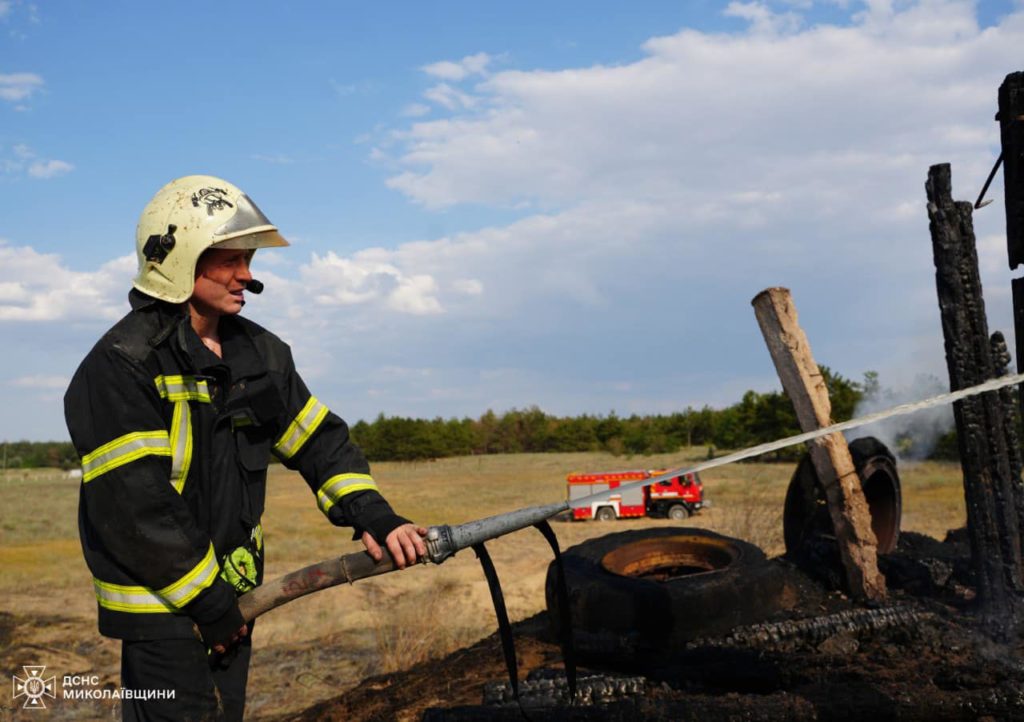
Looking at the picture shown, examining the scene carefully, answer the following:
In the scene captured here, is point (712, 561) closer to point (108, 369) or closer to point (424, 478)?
point (108, 369)

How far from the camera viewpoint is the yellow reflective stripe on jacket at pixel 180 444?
3.20m

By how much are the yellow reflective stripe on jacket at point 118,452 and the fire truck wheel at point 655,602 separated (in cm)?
404

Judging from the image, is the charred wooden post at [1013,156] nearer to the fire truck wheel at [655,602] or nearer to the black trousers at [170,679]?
the fire truck wheel at [655,602]

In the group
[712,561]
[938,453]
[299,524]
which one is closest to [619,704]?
[712,561]

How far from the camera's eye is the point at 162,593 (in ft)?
10.0

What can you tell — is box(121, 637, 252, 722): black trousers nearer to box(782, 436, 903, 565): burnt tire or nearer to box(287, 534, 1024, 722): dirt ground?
box(287, 534, 1024, 722): dirt ground

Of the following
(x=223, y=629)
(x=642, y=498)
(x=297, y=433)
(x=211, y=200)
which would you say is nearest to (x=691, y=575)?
(x=297, y=433)

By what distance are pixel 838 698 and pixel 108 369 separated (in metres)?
3.88

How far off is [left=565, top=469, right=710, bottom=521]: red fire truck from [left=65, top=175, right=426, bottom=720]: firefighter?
52.8 ft

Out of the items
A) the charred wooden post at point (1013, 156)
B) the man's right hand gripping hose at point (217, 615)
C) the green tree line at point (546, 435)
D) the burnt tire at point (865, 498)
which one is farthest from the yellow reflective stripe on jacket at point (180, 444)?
the green tree line at point (546, 435)

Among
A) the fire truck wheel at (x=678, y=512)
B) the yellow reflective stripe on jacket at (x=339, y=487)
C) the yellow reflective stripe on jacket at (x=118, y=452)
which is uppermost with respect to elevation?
the yellow reflective stripe on jacket at (x=118, y=452)

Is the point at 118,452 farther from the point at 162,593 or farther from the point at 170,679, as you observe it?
the point at 170,679

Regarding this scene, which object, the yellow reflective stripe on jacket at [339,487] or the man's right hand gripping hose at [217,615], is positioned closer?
the man's right hand gripping hose at [217,615]

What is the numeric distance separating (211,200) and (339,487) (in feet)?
4.37
